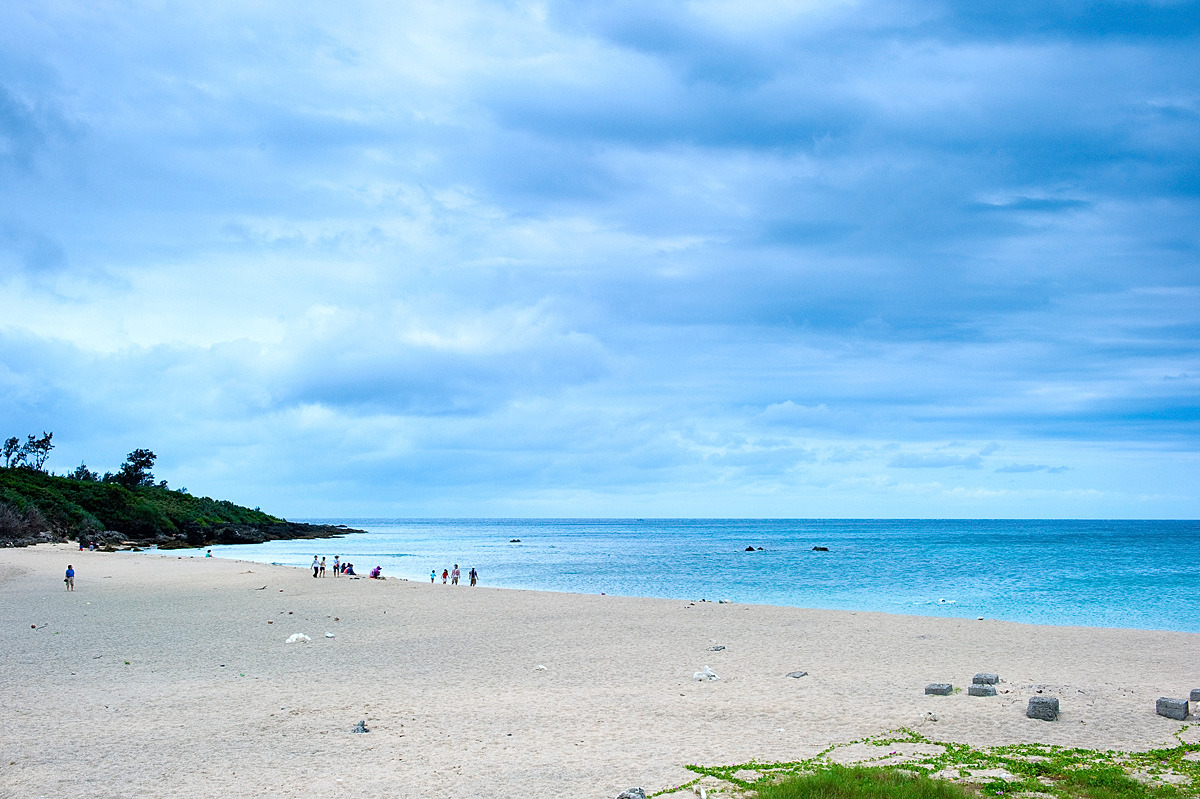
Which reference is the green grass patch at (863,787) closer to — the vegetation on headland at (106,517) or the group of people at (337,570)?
the group of people at (337,570)

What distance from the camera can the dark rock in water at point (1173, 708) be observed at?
14055 mm

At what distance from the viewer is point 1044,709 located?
1409 centimetres

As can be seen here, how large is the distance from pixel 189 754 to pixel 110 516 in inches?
4014

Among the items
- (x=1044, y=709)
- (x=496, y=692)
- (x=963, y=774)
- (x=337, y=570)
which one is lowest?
(x=337, y=570)

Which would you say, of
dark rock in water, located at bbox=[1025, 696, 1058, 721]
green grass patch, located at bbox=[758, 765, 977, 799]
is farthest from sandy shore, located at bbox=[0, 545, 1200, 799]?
green grass patch, located at bbox=[758, 765, 977, 799]

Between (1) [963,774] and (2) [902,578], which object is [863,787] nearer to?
(1) [963,774]

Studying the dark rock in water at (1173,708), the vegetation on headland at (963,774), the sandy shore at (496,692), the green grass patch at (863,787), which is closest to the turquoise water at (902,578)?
the sandy shore at (496,692)

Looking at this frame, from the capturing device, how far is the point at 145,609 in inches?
1224

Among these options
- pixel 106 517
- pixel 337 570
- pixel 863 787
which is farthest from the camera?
pixel 106 517

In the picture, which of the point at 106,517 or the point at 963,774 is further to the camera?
the point at 106,517

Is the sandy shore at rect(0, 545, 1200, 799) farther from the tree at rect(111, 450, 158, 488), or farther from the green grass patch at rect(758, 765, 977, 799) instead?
the tree at rect(111, 450, 158, 488)

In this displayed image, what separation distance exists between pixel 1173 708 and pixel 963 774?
6.69 m

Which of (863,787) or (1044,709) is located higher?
(863,787)

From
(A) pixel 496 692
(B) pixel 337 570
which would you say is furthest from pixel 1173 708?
(B) pixel 337 570
